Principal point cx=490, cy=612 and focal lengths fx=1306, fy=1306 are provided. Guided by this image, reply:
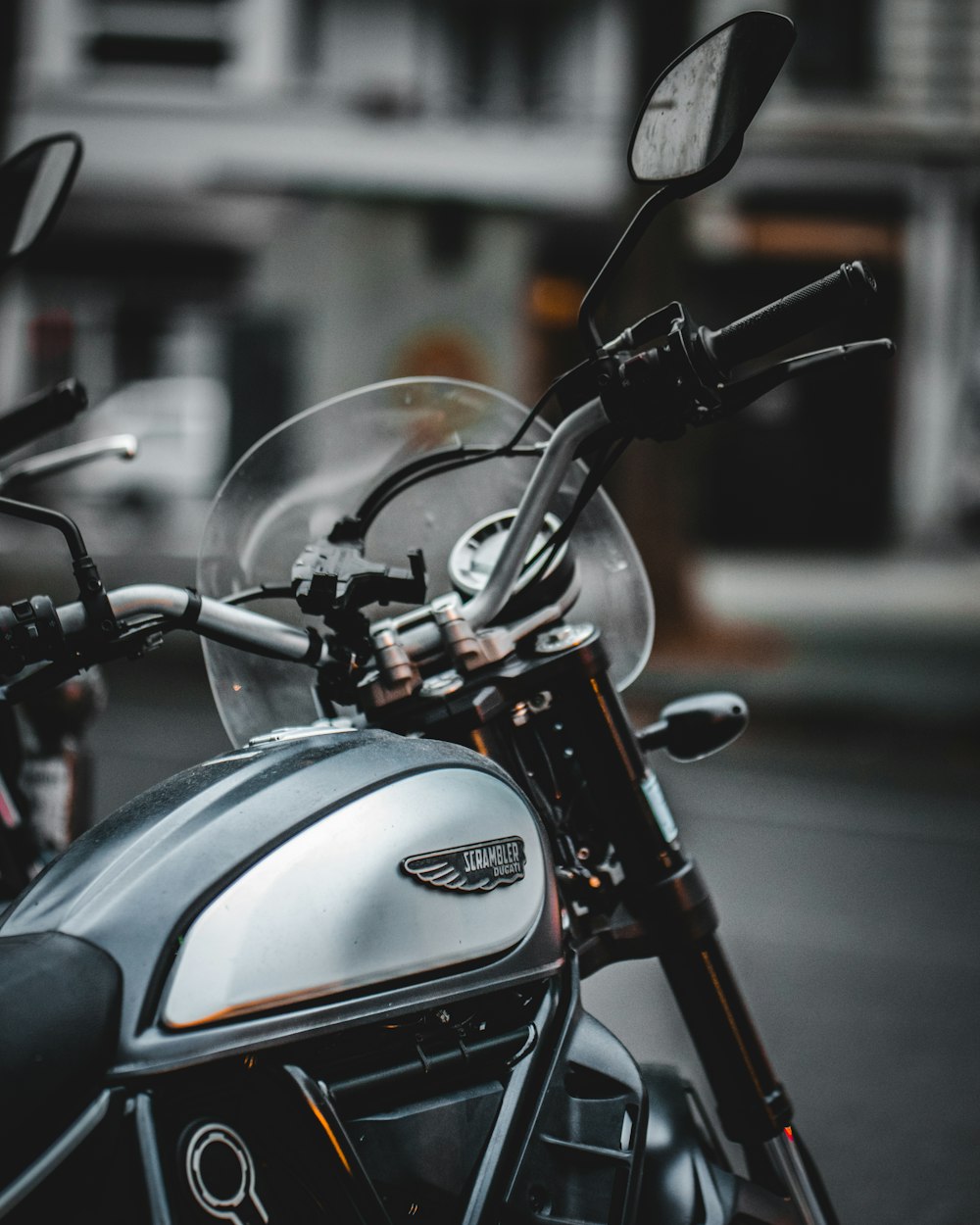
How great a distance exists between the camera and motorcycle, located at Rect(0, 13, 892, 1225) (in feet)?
3.53

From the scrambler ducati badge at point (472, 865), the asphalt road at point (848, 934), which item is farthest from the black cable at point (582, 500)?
the asphalt road at point (848, 934)

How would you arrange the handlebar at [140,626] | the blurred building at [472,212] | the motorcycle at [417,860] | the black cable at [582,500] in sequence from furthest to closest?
the blurred building at [472,212]
the black cable at [582,500]
the handlebar at [140,626]
the motorcycle at [417,860]

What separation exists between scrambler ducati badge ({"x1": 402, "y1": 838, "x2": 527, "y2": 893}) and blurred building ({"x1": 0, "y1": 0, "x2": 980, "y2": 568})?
1613cm

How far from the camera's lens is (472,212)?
17469 millimetres

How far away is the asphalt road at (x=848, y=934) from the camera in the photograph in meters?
2.91

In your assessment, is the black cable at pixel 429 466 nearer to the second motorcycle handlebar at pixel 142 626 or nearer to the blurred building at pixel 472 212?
the second motorcycle handlebar at pixel 142 626

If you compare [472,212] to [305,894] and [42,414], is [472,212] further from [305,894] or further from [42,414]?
[305,894]

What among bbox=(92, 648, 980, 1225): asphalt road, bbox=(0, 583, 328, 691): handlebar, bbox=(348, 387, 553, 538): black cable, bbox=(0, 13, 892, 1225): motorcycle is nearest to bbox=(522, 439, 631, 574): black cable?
bbox=(0, 13, 892, 1225): motorcycle

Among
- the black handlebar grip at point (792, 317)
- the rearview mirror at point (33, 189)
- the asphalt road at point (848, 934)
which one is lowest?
the asphalt road at point (848, 934)

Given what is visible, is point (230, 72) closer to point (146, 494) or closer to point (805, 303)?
point (146, 494)

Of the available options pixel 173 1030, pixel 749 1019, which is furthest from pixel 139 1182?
pixel 749 1019

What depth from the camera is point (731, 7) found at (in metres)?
17.4

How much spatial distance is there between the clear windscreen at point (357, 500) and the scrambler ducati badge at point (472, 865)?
465 mm

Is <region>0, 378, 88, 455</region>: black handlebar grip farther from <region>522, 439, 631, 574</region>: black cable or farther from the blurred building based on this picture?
the blurred building
